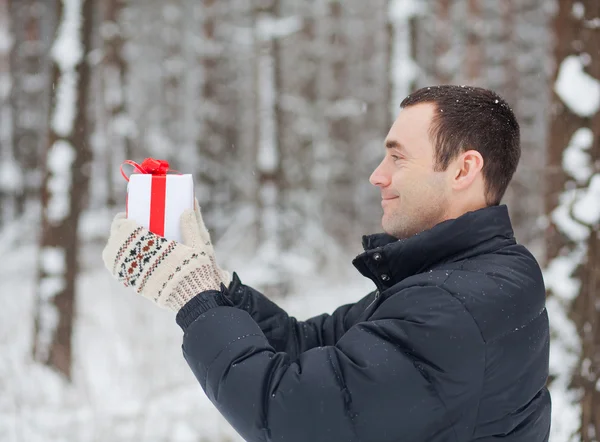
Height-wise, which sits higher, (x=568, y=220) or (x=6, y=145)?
(x=6, y=145)

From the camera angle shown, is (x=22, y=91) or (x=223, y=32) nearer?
(x=223, y=32)

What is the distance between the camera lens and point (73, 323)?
23.6 feet

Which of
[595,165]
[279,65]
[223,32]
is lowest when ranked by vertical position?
[595,165]

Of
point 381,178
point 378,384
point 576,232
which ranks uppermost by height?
point 381,178

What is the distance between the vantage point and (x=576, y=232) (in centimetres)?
A: 439

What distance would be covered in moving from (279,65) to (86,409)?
5480mm

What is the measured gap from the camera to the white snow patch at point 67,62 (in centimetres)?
683

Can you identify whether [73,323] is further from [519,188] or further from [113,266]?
[519,188]

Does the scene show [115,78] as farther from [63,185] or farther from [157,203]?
[157,203]

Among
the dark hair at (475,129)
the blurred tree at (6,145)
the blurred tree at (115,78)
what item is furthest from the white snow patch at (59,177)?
the blurred tree at (6,145)

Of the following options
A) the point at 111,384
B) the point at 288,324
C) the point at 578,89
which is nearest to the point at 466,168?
the point at 288,324

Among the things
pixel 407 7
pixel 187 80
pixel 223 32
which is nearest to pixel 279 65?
pixel 407 7

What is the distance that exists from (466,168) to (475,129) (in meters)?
0.13

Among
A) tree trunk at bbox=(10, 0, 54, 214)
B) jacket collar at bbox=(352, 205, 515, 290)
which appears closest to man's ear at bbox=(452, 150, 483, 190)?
jacket collar at bbox=(352, 205, 515, 290)
